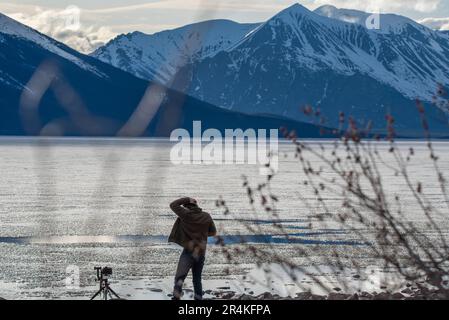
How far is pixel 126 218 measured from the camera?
125 feet

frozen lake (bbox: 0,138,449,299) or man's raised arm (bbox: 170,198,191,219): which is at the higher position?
frozen lake (bbox: 0,138,449,299)

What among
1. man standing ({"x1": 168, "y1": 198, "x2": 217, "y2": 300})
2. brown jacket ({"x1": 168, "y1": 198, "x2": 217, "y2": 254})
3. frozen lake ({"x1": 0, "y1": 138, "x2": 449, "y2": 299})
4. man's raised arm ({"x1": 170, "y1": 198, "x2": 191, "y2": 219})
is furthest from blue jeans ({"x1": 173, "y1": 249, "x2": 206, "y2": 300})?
frozen lake ({"x1": 0, "y1": 138, "x2": 449, "y2": 299})

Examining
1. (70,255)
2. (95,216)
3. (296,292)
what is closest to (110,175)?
(95,216)

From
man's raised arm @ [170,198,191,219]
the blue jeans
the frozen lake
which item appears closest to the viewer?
man's raised arm @ [170,198,191,219]

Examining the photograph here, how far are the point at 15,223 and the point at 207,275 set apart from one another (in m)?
14.0

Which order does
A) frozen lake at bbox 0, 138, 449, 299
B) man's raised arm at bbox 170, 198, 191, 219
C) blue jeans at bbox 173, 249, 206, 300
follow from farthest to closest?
frozen lake at bbox 0, 138, 449, 299, blue jeans at bbox 173, 249, 206, 300, man's raised arm at bbox 170, 198, 191, 219

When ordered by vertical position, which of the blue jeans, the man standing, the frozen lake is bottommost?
the blue jeans

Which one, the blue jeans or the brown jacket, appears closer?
the brown jacket

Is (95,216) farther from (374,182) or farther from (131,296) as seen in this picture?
(374,182)

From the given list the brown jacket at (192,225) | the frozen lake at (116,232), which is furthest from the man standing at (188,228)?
the frozen lake at (116,232)

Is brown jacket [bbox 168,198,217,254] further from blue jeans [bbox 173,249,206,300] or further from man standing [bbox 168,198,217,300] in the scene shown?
blue jeans [bbox 173,249,206,300]

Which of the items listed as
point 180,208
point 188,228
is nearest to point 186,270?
point 188,228

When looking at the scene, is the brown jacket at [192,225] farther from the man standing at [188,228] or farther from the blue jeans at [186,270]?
the blue jeans at [186,270]

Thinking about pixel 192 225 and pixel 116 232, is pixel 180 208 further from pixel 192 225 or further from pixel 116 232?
pixel 116 232
